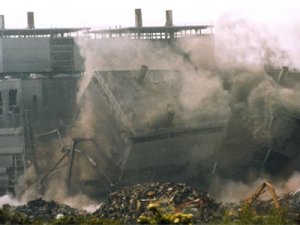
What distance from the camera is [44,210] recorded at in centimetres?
4919

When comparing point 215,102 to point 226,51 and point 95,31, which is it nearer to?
point 226,51

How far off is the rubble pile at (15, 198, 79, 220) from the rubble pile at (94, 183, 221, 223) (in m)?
1.83

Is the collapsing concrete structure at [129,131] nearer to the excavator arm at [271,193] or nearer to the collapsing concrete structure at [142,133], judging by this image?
the collapsing concrete structure at [142,133]

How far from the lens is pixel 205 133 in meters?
57.7

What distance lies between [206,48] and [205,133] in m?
7.46

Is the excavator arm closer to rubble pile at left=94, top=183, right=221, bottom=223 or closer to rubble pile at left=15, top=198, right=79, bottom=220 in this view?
rubble pile at left=94, top=183, right=221, bottom=223

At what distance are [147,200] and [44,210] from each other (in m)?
5.17

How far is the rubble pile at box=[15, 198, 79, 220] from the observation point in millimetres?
48250

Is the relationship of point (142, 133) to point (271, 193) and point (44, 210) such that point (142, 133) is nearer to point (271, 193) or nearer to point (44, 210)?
point (44, 210)

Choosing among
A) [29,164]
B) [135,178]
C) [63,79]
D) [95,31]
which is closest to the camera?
[135,178]

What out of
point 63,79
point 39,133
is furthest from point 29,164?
point 63,79

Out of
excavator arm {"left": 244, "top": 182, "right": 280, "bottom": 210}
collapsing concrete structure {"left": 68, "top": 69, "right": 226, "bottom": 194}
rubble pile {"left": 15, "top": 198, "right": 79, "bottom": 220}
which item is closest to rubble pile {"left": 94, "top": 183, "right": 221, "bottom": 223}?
rubble pile {"left": 15, "top": 198, "right": 79, "bottom": 220}

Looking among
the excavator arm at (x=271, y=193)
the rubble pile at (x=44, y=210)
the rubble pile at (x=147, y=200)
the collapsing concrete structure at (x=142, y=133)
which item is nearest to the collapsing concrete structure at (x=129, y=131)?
the collapsing concrete structure at (x=142, y=133)

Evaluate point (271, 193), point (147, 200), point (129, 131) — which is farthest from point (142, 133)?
point (271, 193)
